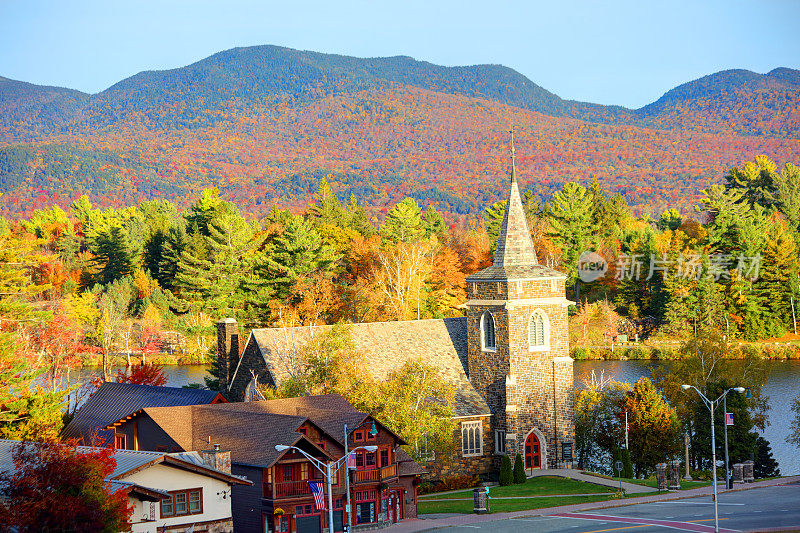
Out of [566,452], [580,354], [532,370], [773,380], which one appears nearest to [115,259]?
[580,354]

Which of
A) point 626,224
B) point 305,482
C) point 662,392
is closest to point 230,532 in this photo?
point 305,482

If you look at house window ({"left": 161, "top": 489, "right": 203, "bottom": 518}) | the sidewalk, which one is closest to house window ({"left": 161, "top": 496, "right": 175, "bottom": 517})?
house window ({"left": 161, "top": 489, "right": 203, "bottom": 518})

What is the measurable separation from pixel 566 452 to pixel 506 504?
31.0 feet

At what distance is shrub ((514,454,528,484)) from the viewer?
186 ft

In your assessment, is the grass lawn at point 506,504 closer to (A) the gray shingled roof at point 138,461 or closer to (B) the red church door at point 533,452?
(B) the red church door at point 533,452

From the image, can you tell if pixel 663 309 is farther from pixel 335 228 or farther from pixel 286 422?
pixel 286 422

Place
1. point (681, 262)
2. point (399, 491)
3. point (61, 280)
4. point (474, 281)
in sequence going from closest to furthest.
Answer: point (399, 491), point (474, 281), point (681, 262), point (61, 280)

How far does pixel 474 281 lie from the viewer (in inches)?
2377

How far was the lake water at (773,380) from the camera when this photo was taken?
67.0 m

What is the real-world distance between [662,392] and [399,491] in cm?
2333

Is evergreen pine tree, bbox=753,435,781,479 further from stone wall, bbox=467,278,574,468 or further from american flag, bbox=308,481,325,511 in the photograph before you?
american flag, bbox=308,481,325,511

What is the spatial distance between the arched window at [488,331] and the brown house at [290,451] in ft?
Result: 32.7

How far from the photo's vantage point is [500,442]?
5934 centimetres

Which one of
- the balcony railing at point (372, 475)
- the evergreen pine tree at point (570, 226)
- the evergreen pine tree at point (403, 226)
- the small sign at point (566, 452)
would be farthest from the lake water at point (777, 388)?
the evergreen pine tree at point (403, 226)
